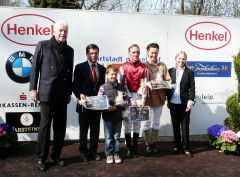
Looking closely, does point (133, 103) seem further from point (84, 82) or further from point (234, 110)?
point (234, 110)

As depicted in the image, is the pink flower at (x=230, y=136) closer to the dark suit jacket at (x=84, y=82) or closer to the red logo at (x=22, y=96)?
the dark suit jacket at (x=84, y=82)

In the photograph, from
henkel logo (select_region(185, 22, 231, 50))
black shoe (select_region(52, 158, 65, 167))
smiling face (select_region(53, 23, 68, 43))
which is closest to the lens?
smiling face (select_region(53, 23, 68, 43))

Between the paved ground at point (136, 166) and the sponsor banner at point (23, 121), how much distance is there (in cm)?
28

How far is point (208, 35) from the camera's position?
6336 millimetres

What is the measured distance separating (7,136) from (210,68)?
3.72 m

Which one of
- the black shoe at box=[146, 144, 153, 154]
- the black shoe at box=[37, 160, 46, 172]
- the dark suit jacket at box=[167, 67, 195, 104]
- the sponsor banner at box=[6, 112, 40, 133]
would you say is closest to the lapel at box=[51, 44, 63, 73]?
the black shoe at box=[37, 160, 46, 172]

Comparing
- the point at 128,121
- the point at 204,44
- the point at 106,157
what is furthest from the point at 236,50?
the point at 106,157

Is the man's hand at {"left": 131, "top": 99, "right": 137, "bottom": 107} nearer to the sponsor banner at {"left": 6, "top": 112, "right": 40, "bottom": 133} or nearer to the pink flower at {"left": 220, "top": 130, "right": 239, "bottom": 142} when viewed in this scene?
the pink flower at {"left": 220, "top": 130, "right": 239, "bottom": 142}

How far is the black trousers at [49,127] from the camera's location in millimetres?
4508

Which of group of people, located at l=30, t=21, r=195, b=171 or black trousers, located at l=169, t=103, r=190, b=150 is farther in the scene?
black trousers, located at l=169, t=103, r=190, b=150

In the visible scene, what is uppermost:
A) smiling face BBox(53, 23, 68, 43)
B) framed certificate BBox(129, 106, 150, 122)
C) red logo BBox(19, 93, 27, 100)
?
smiling face BBox(53, 23, 68, 43)

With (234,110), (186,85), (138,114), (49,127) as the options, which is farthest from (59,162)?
(234,110)

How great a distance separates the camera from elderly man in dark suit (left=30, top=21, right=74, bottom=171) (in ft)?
14.4

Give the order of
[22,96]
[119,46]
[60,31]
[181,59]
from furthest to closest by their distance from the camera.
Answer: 1. [119,46]
2. [22,96]
3. [181,59]
4. [60,31]
